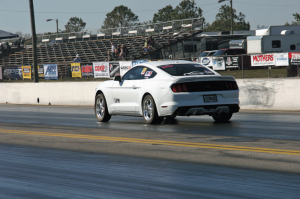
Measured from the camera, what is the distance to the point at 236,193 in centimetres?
448

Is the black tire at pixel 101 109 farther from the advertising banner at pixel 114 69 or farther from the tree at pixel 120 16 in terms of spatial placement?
the tree at pixel 120 16

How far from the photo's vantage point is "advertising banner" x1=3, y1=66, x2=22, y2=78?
36.5 metres

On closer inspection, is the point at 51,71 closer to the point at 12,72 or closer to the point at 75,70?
the point at 75,70

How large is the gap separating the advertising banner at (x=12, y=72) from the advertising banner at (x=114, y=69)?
32.1 feet

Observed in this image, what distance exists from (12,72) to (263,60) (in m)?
19.3

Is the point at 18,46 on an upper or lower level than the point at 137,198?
upper

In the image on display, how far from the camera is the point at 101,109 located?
1275 cm

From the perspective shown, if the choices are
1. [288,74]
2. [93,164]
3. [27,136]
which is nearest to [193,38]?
[288,74]

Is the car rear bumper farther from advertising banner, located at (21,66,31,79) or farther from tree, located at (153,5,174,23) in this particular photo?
tree, located at (153,5,174,23)

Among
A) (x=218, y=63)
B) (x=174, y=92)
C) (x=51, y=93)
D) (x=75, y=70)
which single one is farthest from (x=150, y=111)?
(x=75, y=70)

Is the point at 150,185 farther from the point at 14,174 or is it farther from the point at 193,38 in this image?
the point at 193,38

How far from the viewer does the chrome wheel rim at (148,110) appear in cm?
1092

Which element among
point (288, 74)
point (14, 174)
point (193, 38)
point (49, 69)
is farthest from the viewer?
point (193, 38)

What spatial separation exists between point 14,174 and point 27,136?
164 inches
